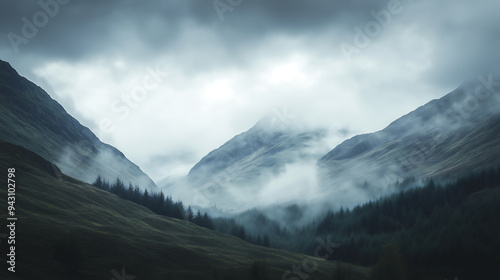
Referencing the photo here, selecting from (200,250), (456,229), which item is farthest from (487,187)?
(200,250)

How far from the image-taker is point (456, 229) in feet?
514

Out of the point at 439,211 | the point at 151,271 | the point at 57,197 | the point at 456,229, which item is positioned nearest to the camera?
the point at 151,271

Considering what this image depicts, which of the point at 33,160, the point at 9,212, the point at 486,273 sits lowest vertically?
the point at 486,273

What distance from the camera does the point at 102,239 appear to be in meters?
114

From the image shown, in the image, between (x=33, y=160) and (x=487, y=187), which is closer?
(x=33, y=160)

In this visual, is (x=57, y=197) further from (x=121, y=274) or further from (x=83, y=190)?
(x=121, y=274)

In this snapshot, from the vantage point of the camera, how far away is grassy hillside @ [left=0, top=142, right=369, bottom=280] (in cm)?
8994

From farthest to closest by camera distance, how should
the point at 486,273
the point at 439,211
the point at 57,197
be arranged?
1. the point at 439,211
2. the point at 57,197
3. the point at 486,273

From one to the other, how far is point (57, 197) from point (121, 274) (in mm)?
70470

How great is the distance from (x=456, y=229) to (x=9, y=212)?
6299 inches

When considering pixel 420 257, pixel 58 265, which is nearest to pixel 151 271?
pixel 58 265

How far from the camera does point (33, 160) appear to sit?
598 feet

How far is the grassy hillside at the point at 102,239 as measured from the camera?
89938 millimetres

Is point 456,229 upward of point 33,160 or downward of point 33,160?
downward
